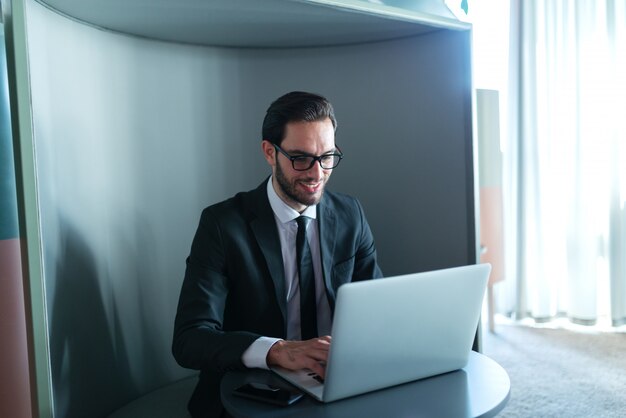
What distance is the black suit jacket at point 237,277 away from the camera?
1495 millimetres


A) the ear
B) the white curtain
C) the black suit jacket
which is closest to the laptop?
the black suit jacket

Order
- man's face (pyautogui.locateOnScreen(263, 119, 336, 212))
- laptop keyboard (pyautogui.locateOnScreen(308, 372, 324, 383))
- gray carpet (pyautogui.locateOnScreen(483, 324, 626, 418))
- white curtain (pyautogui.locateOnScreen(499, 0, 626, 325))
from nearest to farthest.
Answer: laptop keyboard (pyautogui.locateOnScreen(308, 372, 324, 383)), man's face (pyautogui.locateOnScreen(263, 119, 336, 212)), gray carpet (pyautogui.locateOnScreen(483, 324, 626, 418)), white curtain (pyautogui.locateOnScreen(499, 0, 626, 325))

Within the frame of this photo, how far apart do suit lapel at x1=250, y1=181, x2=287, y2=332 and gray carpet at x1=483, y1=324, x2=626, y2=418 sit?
1.40 m

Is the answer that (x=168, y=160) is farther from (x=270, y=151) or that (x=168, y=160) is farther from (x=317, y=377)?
(x=317, y=377)

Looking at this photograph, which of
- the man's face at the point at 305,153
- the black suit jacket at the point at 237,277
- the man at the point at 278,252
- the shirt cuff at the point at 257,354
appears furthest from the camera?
the man's face at the point at 305,153

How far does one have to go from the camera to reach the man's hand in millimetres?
1273

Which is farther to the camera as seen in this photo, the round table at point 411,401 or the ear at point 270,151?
the ear at point 270,151

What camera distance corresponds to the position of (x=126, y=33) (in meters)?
2.01

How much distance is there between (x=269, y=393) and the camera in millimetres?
1204

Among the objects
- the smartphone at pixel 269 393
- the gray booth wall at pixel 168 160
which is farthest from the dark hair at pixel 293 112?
the smartphone at pixel 269 393

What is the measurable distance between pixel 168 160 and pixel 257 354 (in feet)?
3.37

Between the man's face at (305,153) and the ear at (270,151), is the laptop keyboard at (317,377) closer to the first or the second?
the man's face at (305,153)

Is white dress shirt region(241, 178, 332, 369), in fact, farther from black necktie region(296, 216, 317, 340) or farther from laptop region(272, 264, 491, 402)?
laptop region(272, 264, 491, 402)

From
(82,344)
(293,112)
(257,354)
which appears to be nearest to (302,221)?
(293,112)
